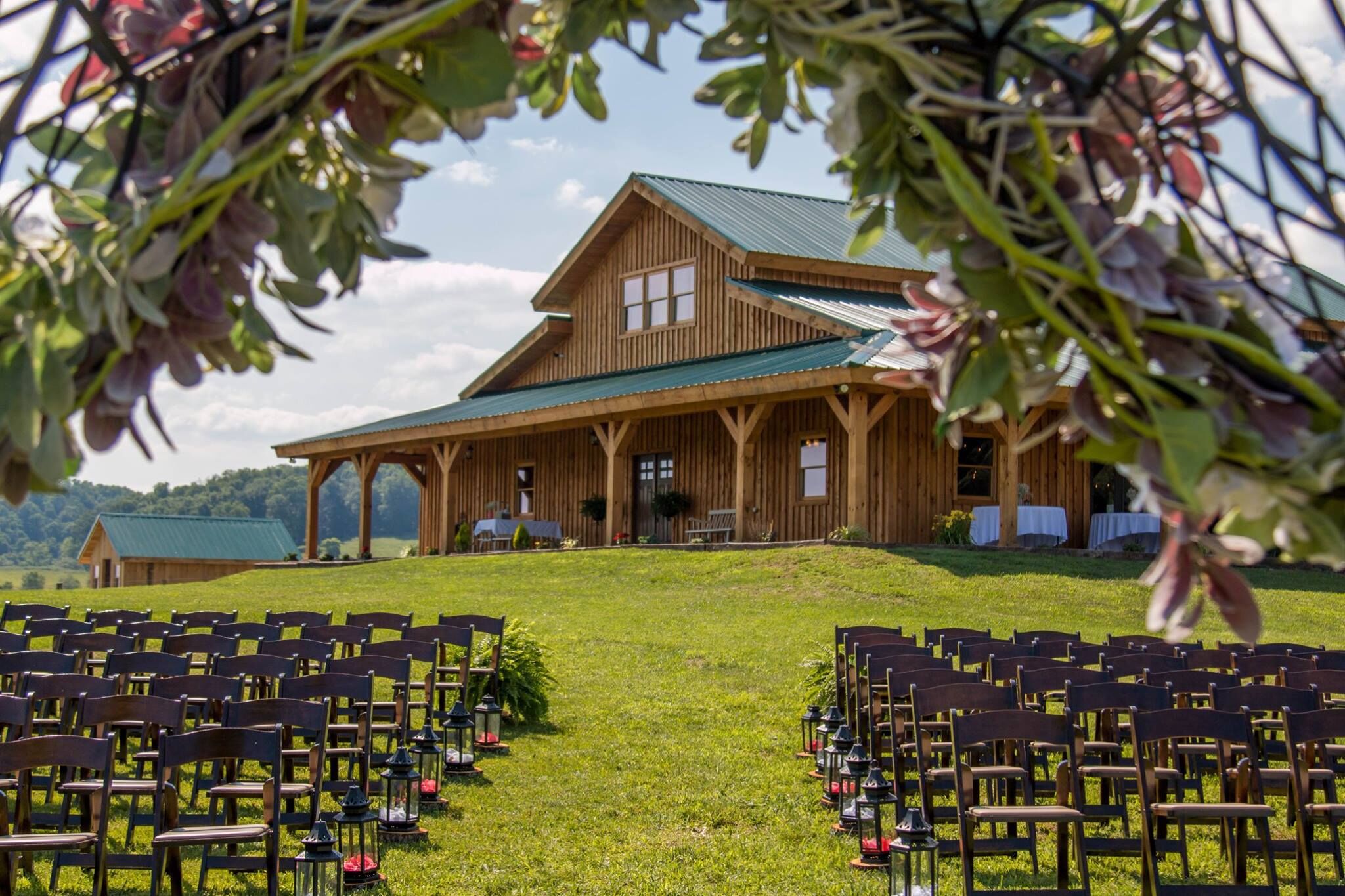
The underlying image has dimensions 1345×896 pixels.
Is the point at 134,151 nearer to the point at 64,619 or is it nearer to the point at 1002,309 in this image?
the point at 1002,309

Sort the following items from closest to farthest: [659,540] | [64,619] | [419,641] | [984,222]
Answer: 1. [984,222]
2. [419,641]
3. [64,619]
4. [659,540]

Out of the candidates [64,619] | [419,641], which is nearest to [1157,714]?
[419,641]

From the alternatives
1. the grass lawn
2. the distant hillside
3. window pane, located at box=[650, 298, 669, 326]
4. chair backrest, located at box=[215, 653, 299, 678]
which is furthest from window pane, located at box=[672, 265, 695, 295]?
Result: the distant hillside

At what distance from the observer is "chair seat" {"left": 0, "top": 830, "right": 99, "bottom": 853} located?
6.13 m

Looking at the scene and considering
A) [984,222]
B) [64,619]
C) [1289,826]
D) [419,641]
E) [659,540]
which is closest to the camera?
[984,222]

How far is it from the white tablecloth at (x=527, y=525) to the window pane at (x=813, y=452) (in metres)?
6.55

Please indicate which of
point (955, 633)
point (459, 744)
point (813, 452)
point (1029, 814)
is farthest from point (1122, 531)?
point (1029, 814)

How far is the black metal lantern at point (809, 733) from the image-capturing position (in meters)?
10.9

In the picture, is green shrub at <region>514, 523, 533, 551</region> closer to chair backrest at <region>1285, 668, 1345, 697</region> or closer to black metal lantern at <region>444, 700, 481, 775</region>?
black metal lantern at <region>444, 700, 481, 775</region>

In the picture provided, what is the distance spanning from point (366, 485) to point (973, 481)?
14.3 meters

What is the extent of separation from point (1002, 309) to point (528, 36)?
0.65 meters

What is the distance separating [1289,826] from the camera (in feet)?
29.1

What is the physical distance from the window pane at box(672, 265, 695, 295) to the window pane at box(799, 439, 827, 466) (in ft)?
17.6

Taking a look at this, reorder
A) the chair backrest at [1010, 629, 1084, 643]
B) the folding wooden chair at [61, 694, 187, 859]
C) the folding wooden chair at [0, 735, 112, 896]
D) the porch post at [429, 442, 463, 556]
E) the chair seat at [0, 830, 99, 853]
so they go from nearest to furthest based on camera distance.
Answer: the chair seat at [0, 830, 99, 853], the folding wooden chair at [0, 735, 112, 896], the folding wooden chair at [61, 694, 187, 859], the chair backrest at [1010, 629, 1084, 643], the porch post at [429, 442, 463, 556]
